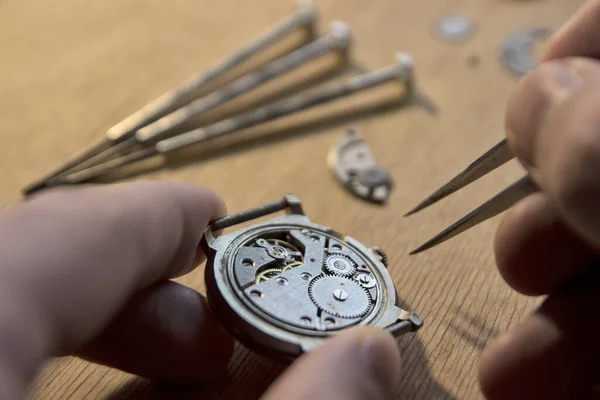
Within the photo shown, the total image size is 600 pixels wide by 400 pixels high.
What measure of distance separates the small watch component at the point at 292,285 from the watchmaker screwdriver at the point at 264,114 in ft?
0.88

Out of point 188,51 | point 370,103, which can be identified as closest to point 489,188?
point 370,103

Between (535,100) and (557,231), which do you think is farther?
Answer: (557,231)

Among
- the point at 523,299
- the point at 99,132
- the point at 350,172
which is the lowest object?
the point at 523,299

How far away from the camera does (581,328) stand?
Answer: 482 mm

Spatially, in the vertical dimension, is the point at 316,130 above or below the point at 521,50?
above

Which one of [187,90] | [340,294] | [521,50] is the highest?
[187,90]

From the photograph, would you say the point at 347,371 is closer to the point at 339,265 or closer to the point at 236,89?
the point at 339,265

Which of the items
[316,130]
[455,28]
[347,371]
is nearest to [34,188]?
[316,130]

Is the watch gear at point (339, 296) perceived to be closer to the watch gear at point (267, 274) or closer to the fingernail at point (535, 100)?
the watch gear at point (267, 274)

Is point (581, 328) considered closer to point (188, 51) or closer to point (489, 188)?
point (489, 188)

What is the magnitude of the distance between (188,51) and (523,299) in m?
0.64

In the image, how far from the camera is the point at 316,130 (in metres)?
0.88

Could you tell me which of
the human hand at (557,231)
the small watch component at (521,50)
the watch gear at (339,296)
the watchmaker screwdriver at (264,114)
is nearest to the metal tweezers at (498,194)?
the human hand at (557,231)

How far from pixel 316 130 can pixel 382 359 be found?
1.61 feet
